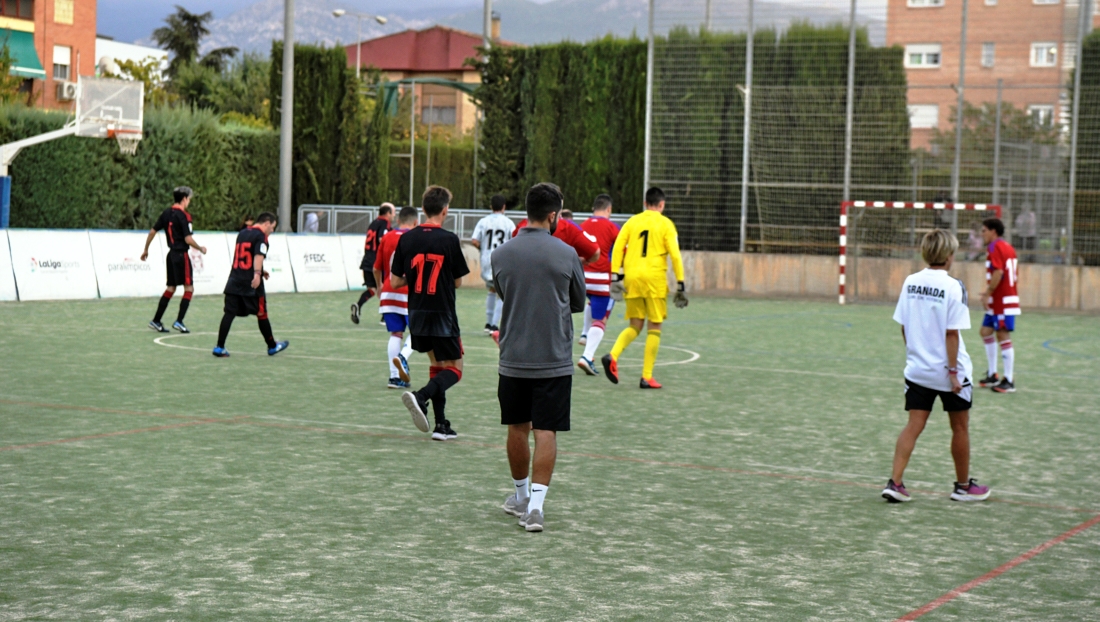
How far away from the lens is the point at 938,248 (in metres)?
7.61

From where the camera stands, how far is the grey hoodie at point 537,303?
22.2ft

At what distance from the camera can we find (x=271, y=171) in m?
34.3

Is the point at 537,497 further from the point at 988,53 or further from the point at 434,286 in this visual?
the point at 988,53

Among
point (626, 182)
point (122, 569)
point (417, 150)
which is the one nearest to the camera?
point (122, 569)

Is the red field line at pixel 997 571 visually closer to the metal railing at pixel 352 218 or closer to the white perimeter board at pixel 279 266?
the white perimeter board at pixel 279 266

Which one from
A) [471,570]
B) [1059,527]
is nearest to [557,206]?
[471,570]

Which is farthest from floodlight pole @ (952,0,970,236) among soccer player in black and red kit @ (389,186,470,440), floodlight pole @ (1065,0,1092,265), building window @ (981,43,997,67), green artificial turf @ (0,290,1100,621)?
soccer player in black and red kit @ (389,186,470,440)

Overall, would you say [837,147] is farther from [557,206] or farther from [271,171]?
[557,206]

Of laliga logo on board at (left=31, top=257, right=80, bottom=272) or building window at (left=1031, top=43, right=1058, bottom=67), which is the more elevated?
building window at (left=1031, top=43, right=1058, bottom=67)

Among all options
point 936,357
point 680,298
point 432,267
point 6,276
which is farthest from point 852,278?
point 936,357

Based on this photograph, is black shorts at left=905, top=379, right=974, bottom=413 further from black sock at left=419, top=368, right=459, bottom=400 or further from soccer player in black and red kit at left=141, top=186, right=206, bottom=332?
soccer player in black and red kit at left=141, top=186, right=206, bottom=332

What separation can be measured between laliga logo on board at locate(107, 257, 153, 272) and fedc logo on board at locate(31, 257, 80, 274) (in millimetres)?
754

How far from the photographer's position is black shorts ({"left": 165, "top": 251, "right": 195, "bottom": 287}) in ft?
58.2

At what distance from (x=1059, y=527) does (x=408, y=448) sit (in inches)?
168
